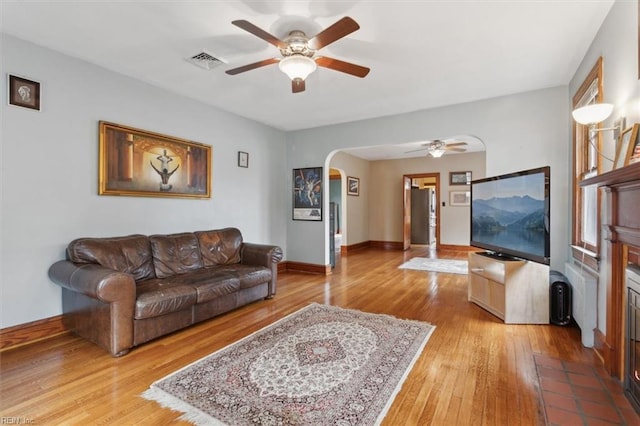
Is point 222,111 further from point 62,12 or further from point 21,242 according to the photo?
point 21,242

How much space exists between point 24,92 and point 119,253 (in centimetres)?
161

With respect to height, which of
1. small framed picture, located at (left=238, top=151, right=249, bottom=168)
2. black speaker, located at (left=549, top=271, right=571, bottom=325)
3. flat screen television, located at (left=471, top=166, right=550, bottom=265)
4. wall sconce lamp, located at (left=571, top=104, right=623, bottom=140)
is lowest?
black speaker, located at (left=549, top=271, right=571, bottom=325)

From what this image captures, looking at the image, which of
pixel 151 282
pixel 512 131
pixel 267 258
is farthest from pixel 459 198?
pixel 151 282

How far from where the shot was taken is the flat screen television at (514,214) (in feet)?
9.49

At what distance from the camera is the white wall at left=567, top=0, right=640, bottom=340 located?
1881mm

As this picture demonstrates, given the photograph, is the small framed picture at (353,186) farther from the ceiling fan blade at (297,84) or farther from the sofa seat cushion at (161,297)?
the sofa seat cushion at (161,297)

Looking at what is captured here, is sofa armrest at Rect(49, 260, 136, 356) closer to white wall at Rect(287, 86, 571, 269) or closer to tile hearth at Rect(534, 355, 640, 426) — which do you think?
tile hearth at Rect(534, 355, 640, 426)

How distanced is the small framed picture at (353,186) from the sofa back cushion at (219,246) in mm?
4207

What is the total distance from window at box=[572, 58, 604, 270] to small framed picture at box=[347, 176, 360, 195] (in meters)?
4.99

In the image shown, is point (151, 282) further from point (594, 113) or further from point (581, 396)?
point (594, 113)

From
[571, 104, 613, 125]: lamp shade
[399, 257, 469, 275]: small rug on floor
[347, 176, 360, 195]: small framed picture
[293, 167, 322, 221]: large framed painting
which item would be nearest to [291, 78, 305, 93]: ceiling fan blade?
[571, 104, 613, 125]: lamp shade

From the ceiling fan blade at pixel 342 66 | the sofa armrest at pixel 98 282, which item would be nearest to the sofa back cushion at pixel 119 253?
the sofa armrest at pixel 98 282

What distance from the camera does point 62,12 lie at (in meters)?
2.30

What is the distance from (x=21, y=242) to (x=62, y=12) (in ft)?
6.28
